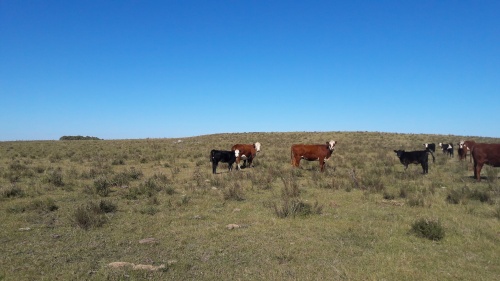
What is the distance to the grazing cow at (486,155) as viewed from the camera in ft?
47.3

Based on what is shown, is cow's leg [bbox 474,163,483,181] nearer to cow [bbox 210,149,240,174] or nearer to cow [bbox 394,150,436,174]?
cow [bbox 394,150,436,174]

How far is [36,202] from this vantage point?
987cm

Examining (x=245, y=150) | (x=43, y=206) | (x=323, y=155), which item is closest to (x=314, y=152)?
(x=323, y=155)

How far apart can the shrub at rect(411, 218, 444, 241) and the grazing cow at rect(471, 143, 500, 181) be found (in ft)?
31.1

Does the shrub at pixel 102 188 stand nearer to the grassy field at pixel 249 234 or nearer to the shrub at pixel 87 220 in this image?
the grassy field at pixel 249 234

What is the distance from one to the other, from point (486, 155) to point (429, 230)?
32.8 feet

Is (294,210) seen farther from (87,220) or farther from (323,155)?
(323,155)

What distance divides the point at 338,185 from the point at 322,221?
16.0 ft

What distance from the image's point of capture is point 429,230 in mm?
7191

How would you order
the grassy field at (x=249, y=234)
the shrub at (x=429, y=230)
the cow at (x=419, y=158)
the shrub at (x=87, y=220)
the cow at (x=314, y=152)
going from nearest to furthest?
the grassy field at (x=249, y=234), the shrub at (x=429, y=230), the shrub at (x=87, y=220), the cow at (x=419, y=158), the cow at (x=314, y=152)

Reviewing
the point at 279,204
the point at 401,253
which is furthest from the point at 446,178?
the point at 401,253

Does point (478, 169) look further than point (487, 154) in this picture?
Yes

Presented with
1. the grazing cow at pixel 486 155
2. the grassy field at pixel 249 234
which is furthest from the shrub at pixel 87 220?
the grazing cow at pixel 486 155

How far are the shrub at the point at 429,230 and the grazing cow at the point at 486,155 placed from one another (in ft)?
31.1
